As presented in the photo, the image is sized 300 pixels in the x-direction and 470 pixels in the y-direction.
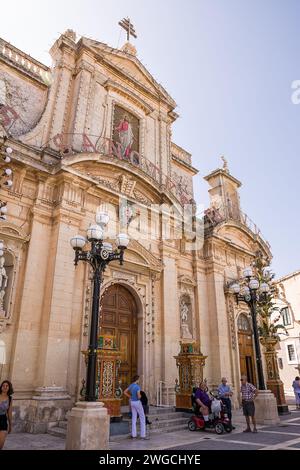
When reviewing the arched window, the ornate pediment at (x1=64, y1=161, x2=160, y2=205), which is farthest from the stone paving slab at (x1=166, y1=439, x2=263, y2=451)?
the arched window

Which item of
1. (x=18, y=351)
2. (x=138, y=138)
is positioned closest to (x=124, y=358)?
(x=18, y=351)

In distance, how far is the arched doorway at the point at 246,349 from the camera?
1694cm

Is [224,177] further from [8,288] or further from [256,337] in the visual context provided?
[8,288]

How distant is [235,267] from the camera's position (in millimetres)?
18516

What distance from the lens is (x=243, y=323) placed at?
1811 cm

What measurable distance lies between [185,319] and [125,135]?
8.47 m

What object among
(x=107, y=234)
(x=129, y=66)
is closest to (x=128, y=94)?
(x=129, y=66)

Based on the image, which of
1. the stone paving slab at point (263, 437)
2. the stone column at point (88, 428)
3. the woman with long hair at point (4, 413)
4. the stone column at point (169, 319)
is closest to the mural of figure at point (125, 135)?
the stone column at point (169, 319)

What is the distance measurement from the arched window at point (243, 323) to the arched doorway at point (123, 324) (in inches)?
276

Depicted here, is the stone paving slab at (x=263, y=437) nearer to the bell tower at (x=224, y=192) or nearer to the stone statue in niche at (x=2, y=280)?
the stone statue in niche at (x=2, y=280)

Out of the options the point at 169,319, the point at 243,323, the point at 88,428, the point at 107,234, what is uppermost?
the point at 107,234

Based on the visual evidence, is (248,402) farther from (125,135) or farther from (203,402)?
(125,135)

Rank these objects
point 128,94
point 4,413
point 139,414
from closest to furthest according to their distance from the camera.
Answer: point 4,413 < point 139,414 < point 128,94

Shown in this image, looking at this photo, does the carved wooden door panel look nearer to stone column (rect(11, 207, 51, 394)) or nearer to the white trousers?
the white trousers
